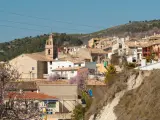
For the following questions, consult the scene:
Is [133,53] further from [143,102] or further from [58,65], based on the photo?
[143,102]

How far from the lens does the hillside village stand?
1986 inches

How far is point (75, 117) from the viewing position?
41.2 meters

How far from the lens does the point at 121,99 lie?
32344mm

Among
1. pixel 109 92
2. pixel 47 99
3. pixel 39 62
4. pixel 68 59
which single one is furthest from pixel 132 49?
pixel 109 92

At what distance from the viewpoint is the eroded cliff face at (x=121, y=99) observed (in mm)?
31422

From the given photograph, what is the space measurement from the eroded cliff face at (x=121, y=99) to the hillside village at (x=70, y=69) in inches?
115

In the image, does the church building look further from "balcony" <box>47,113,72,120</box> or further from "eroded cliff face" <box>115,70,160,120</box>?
"eroded cliff face" <box>115,70,160,120</box>

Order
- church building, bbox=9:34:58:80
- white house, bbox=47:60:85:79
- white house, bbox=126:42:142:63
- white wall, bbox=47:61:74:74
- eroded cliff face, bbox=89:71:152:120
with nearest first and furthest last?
eroded cliff face, bbox=89:71:152:120 → white house, bbox=126:42:142:63 → white house, bbox=47:60:85:79 → white wall, bbox=47:61:74:74 → church building, bbox=9:34:58:80

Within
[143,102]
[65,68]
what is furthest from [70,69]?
[143,102]

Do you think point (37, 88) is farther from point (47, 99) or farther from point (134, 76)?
point (134, 76)

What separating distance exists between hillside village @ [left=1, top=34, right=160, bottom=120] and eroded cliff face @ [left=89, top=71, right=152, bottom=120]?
2910 mm

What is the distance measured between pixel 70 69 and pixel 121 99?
2149 inches

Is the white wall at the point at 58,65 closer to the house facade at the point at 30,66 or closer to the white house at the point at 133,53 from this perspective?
the house facade at the point at 30,66

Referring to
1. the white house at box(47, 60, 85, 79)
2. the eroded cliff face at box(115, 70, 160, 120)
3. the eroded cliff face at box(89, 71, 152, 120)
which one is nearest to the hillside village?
the white house at box(47, 60, 85, 79)
